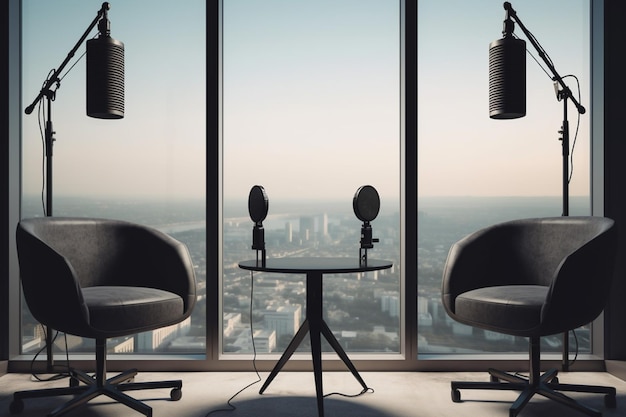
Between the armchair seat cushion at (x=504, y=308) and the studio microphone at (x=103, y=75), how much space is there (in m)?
1.88

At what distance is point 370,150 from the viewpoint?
3.26 metres

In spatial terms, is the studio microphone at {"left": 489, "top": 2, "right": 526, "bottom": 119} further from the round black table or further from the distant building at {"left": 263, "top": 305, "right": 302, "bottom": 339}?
the distant building at {"left": 263, "top": 305, "right": 302, "bottom": 339}

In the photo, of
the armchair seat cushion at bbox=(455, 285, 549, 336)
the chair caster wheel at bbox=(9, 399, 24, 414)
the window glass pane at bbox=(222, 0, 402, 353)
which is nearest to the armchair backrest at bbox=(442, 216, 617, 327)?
the armchair seat cushion at bbox=(455, 285, 549, 336)

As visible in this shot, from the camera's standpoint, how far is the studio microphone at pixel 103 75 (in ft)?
9.26

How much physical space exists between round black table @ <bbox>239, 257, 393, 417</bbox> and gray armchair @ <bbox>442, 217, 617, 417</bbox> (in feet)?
1.41

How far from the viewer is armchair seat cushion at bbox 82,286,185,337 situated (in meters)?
2.32

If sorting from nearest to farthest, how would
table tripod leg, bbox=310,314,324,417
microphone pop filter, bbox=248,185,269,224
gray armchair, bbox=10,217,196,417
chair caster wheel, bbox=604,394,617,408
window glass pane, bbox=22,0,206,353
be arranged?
gray armchair, bbox=10,217,196,417, table tripod leg, bbox=310,314,324,417, chair caster wheel, bbox=604,394,617,408, microphone pop filter, bbox=248,185,269,224, window glass pane, bbox=22,0,206,353

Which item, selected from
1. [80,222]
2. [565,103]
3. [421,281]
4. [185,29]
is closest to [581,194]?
[565,103]

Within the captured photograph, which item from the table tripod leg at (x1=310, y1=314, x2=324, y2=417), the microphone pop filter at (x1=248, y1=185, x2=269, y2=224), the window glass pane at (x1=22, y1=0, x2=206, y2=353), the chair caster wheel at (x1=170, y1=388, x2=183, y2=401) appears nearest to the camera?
the table tripod leg at (x1=310, y1=314, x2=324, y2=417)

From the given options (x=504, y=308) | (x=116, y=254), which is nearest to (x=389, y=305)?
(x=504, y=308)

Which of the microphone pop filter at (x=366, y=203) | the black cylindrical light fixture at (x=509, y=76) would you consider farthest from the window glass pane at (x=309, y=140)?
the black cylindrical light fixture at (x=509, y=76)

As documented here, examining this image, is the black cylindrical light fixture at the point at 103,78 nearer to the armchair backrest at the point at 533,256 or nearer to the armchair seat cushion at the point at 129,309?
the armchair seat cushion at the point at 129,309

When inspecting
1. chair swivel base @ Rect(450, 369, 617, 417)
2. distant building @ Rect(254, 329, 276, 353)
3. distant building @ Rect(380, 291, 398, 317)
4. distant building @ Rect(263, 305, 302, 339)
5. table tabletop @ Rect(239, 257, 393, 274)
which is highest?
table tabletop @ Rect(239, 257, 393, 274)

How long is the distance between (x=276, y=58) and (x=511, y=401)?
2.11 m
